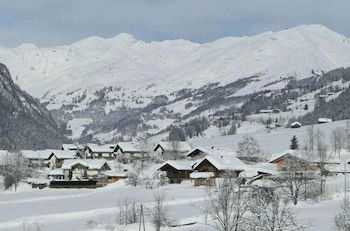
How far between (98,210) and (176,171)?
4849cm

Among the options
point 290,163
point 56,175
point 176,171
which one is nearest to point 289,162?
point 290,163

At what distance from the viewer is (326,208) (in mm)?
72875

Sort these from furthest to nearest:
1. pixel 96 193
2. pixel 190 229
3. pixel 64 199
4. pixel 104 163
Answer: pixel 104 163
pixel 96 193
pixel 64 199
pixel 190 229

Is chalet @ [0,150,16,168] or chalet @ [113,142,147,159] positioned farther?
chalet @ [113,142,147,159]

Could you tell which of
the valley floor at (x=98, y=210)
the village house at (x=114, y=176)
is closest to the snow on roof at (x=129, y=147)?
the village house at (x=114, y=176)

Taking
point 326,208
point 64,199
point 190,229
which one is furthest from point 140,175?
point 190,229

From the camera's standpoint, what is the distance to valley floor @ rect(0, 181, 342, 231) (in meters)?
60.9

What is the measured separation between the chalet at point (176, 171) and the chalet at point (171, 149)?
1806 inches

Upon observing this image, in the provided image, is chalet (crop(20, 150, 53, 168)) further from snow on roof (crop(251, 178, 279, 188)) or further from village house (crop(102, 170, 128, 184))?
snow on roof (crop(251, 178, 279, 188))

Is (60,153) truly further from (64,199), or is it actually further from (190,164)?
(64,199)

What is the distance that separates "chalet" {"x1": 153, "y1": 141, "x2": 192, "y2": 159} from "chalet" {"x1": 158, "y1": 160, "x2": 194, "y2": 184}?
1806 inches

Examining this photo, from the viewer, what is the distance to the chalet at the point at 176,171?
121 m

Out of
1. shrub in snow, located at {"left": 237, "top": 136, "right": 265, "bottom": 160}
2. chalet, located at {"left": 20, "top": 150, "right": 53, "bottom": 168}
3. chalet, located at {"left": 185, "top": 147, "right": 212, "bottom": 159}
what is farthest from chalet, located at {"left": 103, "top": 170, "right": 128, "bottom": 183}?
chalet, located at {"left": 20, "top": 150, "right": 53, "bottom": 168}

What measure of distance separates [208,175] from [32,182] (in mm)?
40352
